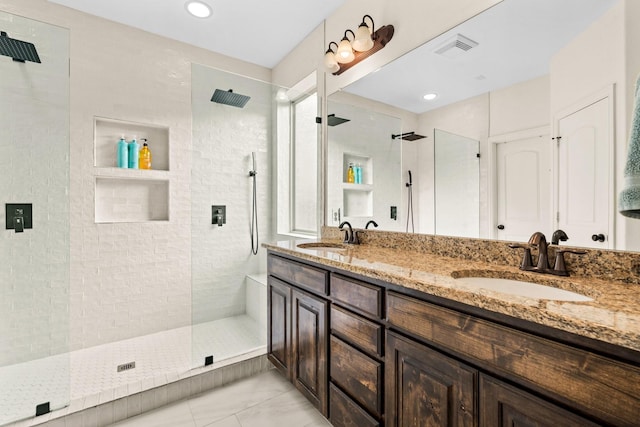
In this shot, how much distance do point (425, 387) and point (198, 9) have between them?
2.85m

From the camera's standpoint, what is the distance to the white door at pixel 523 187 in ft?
3.77

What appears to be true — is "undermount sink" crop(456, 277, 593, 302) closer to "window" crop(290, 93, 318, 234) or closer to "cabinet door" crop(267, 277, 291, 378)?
"cabinet door" crop(267, 277, 291, 378)

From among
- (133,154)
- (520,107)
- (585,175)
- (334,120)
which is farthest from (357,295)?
(133,154)

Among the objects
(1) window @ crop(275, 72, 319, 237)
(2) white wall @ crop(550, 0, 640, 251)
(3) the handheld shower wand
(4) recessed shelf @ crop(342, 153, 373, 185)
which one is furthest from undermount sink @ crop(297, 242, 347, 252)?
(2) white wall @ crop(550, 0, 640, 251)

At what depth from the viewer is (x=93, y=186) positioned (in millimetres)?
2365

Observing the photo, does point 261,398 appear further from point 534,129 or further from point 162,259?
point 534,129

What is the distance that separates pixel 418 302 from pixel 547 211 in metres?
0.65

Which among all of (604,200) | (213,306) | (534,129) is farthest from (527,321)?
(213,306)

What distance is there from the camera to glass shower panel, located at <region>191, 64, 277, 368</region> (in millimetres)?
2492

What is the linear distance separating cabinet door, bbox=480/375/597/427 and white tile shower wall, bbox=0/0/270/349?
90.5 inches

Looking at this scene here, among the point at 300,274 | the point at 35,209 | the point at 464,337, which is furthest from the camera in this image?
the point at 35,209

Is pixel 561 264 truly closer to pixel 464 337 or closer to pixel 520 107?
pixel 464 337

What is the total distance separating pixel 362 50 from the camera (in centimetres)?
199

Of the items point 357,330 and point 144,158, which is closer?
point 357,330
